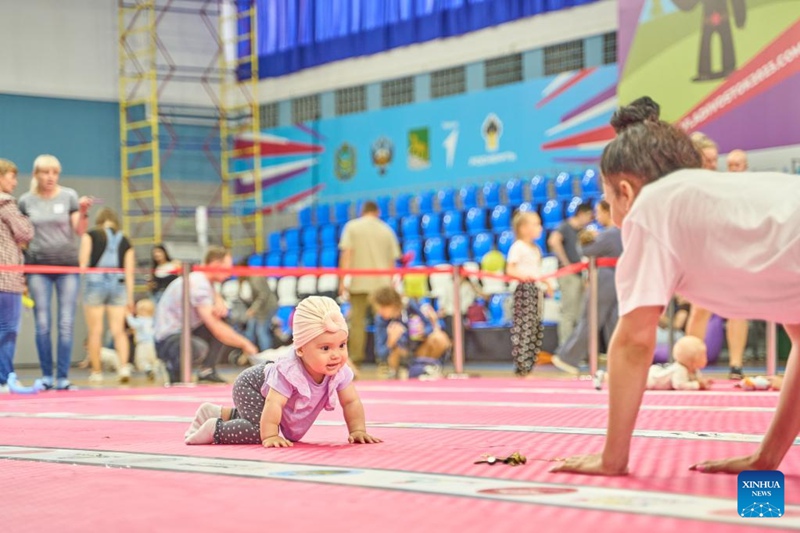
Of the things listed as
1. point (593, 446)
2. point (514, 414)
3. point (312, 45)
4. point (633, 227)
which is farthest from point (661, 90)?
point (312, 45)

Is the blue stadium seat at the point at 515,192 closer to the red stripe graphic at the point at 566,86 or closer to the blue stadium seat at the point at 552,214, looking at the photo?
the blue stadium seat at the point at 552,214

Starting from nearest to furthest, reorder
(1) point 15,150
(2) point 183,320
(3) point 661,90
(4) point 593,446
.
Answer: (4) point 593,446 < (2) point 183,320 < (3) point 661,90 < (1) point 15,150

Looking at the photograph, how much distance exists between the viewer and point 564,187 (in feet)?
51.4

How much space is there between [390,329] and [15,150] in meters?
10.7

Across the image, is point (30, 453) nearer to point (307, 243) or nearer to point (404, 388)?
point (404, 388)

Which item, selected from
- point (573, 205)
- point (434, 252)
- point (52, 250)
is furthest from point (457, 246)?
point (52, 250)

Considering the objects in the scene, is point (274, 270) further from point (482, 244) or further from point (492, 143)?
point (492, 143)

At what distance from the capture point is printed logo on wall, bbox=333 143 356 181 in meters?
19.6

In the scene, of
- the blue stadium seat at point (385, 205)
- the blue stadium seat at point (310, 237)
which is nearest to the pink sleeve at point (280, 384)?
the blue stadium seat at point (385, 205)

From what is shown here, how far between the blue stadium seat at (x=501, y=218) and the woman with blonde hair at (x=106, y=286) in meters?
6.19

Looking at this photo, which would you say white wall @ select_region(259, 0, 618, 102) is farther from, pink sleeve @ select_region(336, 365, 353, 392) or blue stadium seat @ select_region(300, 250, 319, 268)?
pink sleeve @ select_region(336, 365, 353, 392)

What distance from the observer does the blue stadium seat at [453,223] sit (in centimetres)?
1648

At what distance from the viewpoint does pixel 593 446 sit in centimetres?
353

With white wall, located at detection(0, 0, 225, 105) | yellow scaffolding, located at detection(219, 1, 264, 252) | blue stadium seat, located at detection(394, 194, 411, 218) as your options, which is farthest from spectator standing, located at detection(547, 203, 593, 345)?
white wall, located at detection(0, 0, 225, 105)
